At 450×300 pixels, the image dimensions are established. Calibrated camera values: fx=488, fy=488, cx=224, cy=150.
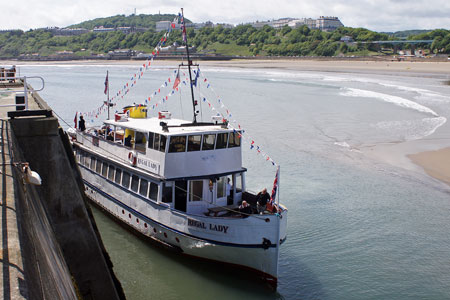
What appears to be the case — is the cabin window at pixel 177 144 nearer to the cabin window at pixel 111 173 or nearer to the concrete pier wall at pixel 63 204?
the cabin window at pixel 111 173

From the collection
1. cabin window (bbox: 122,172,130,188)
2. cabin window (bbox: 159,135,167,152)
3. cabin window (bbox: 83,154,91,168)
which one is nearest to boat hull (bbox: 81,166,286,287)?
cabin window (bbox: 122,172,130,188)

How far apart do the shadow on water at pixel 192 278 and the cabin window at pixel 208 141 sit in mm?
3850

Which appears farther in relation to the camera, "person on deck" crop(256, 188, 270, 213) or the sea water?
"person on deck" crop(256, 188, 270, 213)

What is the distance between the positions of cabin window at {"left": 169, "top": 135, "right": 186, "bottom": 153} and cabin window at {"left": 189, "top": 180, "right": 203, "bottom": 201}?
1207 mm

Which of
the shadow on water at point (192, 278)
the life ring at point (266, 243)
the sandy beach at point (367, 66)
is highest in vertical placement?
the sandy beach at point (367, 66)

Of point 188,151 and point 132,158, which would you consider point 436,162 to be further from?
point 132,158

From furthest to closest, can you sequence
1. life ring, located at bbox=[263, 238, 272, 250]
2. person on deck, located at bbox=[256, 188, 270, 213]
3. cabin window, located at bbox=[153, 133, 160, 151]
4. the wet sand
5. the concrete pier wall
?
the wet sand
cabin window, located at bbox=[153, 133, 160, 151]
person on deck, located at bbox=[256, 188, 270, 213]
life ring, located at bbox=[263, 238, 272, 250]
the concrete pier wall

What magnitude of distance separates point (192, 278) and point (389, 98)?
50660 mm

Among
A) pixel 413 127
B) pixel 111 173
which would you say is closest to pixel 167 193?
pixel 111 173

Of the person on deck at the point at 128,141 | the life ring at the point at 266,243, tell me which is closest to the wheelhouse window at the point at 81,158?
the person on deck at the point at 128,141

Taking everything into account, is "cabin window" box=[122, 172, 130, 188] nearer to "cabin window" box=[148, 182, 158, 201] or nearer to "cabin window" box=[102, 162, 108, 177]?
"cabin window" box=[102, 162, 108, 177]

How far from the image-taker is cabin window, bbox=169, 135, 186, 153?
55.1ft

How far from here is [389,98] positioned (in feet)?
199

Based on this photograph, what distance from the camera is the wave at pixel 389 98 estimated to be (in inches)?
2035
